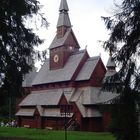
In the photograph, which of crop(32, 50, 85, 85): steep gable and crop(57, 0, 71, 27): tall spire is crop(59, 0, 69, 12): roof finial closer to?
crop(57, 0, 71, 27): tall spire

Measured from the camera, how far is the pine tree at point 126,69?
66.1ft

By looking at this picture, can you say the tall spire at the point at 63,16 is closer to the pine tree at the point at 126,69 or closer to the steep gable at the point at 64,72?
the steep gable at the point at 64,72

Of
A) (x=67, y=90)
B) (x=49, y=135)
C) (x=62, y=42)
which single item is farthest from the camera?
(x=62, y=42)

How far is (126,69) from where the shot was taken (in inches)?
825

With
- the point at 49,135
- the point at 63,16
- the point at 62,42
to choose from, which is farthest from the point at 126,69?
the point at 63,16

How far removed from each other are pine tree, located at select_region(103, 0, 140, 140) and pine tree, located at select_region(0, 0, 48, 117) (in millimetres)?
4709

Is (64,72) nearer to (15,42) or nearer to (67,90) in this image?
(67,90)

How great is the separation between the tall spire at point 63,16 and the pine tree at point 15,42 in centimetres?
4484

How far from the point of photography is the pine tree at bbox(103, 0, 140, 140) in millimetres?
20141

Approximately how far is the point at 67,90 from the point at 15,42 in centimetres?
4035

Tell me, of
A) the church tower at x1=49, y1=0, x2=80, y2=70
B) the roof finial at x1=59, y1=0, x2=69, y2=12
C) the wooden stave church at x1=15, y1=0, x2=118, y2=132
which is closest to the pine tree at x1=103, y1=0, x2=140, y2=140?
the wooden stave church at x1=15, y1=0, x2=118, y2=132

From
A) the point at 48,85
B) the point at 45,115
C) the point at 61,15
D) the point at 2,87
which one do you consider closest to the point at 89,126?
the point at 45,115

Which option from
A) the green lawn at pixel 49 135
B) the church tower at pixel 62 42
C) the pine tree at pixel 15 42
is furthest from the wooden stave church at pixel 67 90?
the pine tree at pixel 15 42

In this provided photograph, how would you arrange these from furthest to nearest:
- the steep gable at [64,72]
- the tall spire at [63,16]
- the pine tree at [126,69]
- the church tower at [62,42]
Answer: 1. the tall spire at [63,16]
2. the church tower at [62,42]
3. the steep gable at [64,72]
4. the pine tree at [126,69]
